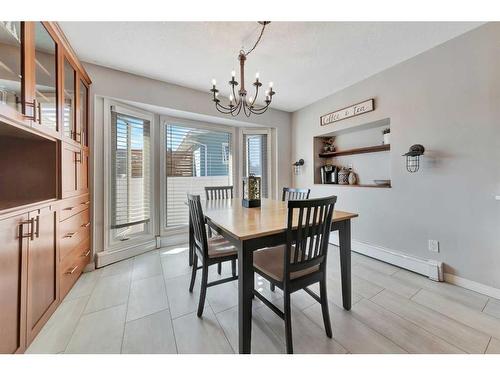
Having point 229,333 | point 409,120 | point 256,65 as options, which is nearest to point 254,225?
point 229,333

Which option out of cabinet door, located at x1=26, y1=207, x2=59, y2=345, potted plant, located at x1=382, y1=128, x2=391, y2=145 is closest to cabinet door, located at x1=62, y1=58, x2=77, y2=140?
cabinet door, located at x1=26, y1=207, x2=59, y2=345

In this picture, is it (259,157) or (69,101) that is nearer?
(69,101)

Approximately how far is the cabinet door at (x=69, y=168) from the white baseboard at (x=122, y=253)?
94 cm

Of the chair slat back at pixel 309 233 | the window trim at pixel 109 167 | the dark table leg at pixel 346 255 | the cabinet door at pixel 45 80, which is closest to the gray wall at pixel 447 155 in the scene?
the dark table leg at pixel 346 255

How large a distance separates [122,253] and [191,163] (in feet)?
5.46

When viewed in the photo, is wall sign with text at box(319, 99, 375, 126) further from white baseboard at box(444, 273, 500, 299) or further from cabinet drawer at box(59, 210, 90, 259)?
cabinet drawer at box(59, 210, 90, 259)

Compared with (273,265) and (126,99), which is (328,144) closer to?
(273,265)

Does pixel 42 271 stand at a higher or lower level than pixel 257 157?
lower

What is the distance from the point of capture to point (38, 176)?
1577 mm

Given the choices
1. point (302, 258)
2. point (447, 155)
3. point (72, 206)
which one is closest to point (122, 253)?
point (72, 206)

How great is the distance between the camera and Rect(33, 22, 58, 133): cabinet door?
1323 millimetres

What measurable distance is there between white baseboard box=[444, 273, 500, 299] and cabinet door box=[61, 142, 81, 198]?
3770 millimetres

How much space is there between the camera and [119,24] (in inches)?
66.9

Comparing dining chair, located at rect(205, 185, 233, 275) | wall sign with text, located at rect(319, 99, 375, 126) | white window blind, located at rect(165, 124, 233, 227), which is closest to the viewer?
wall sign with text, located at rect(319, 99, 375, 126)
